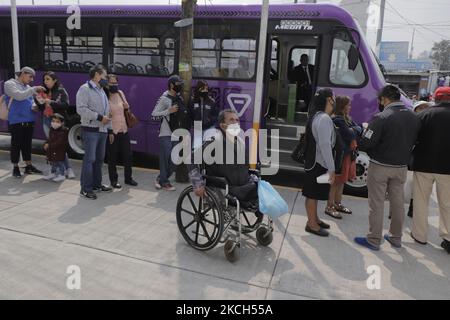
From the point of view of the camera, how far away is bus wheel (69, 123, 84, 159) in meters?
8.04

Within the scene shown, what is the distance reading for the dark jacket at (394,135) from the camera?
13.4 ft

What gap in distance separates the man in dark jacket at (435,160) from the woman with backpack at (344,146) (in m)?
0.87

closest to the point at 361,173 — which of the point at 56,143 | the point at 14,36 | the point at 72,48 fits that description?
the point at 56,143

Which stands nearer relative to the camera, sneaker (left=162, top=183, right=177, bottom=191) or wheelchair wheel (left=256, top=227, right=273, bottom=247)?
wheelchair wheel (left=256, top=227, right=273, bottom=247)

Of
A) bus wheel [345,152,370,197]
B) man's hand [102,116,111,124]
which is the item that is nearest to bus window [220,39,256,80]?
bus wheel [345,152,370,197]

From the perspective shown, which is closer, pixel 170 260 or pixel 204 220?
pixel 170 260

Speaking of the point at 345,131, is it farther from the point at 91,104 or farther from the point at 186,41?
the point at 91,104

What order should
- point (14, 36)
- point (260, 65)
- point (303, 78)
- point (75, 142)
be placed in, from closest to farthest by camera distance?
point (260, 65) → point (14, 36) → point (75, 142) → point (303, 78)

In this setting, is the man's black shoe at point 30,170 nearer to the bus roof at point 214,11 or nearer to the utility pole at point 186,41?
the utility pole at point 186,41

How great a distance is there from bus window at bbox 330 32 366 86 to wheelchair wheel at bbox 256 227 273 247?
10.8 feet

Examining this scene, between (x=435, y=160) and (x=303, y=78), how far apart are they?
4.36 metres

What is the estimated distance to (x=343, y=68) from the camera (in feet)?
21.1

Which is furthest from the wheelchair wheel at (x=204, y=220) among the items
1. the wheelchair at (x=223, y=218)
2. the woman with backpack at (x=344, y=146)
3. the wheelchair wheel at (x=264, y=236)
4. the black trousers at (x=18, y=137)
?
the black trousers at (x=18, y=137)

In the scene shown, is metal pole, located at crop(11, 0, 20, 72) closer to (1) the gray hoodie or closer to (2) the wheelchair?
(1) the gray hoodie
